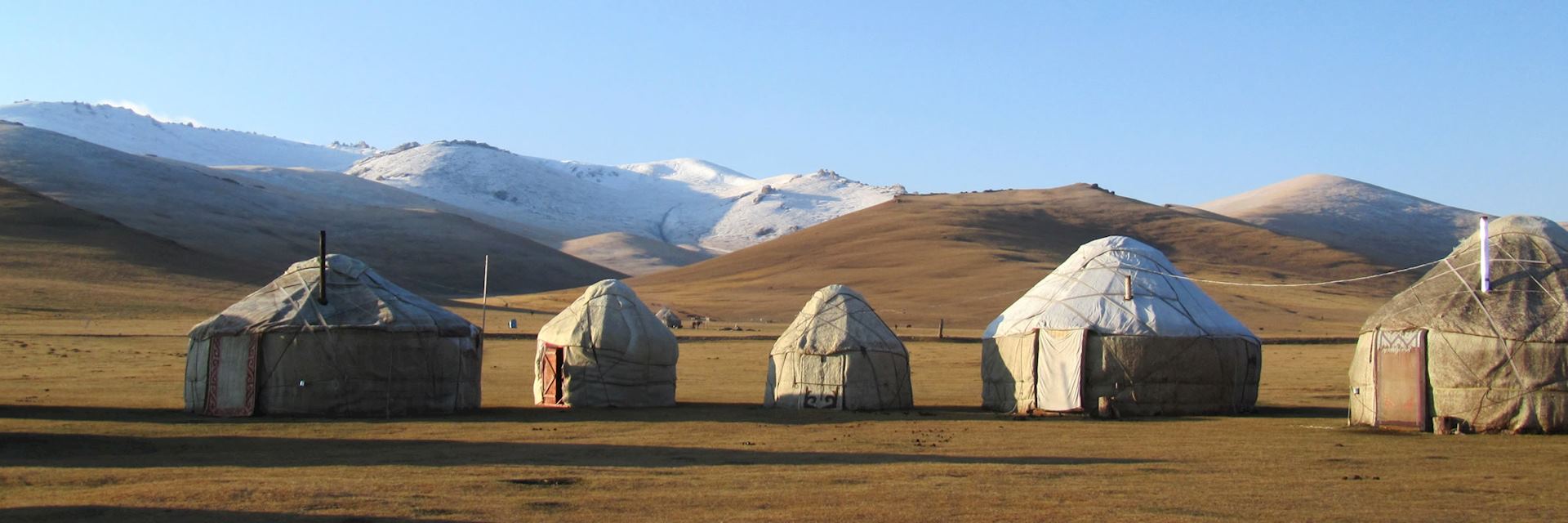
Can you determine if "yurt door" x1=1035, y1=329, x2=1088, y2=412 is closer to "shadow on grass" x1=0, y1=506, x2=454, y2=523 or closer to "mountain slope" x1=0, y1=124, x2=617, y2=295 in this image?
"shadow on grass" x1=0, y1=506, x2=454, y2=523

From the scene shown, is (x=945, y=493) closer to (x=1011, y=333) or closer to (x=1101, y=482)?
(x=1101, y=482)

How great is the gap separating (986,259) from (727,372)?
2062 inches

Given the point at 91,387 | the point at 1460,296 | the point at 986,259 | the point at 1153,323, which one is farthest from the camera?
the point at 986,259

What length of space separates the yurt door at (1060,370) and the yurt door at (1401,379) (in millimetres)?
4718

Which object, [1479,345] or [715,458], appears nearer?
[715,458]

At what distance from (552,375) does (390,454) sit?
8688mm

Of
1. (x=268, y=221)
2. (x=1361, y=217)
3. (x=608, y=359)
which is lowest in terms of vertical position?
(x=608, y=359)

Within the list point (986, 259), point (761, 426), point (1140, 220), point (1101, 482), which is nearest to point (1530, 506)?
point (1101, 482)

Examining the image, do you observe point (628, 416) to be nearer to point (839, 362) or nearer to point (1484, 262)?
point (839, 362)

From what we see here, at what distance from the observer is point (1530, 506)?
12086 mm

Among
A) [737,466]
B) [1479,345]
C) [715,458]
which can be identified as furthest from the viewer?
[1479,345]

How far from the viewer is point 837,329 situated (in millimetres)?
24203

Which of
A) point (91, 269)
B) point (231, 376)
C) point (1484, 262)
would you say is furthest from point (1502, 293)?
point (91, 269)

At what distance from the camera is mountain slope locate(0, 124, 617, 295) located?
109688 mm
